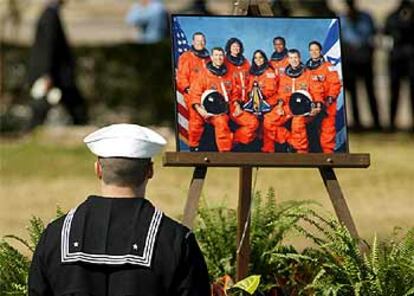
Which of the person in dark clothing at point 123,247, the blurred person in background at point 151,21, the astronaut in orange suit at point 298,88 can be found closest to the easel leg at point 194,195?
the astronaut in orange suit at point 298,88

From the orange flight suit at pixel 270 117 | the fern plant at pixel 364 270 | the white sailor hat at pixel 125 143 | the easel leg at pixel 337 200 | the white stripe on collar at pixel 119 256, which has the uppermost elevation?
the orange flight suit at pixel 270 117

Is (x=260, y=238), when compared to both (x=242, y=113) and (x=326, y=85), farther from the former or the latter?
(x=326, y=85)

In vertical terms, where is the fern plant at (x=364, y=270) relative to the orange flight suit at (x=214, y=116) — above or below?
below

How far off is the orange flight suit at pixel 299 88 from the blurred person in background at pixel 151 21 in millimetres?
12774

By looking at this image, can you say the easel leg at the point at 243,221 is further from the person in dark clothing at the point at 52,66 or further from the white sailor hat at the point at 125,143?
the person in dark clothing at the point at 52,66

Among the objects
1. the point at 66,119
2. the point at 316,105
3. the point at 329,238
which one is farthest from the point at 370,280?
the point at 66,119

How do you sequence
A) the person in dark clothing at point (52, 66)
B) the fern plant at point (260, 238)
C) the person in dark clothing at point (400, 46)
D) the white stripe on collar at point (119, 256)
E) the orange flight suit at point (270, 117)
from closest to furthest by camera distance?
1. the white stripe on collar at point (119, 256)
2. the orange flight suit at point (270, 117)
3. the fern plant at point (260, 238)
4. the person in dark clothing at point (52, 66)
5. the person in dark clothing at point (400, 46)

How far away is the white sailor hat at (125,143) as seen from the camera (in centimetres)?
575

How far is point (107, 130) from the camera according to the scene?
599 centimetres

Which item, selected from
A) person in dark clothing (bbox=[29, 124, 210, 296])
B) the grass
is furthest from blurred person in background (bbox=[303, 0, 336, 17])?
person in dark clothing (bbox=[29, 124, 210, 296])

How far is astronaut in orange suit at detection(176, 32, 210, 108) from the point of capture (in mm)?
7582

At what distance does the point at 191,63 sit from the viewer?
25.0ft

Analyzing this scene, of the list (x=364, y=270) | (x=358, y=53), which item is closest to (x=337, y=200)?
(x=364, y=270)

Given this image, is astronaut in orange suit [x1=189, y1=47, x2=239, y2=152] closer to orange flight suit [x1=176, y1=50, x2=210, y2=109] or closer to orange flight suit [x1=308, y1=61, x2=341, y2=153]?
orange flight suit [x1=176, y1=50, x2=210, y2=109]
